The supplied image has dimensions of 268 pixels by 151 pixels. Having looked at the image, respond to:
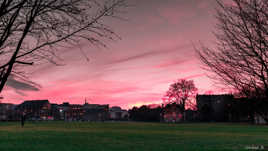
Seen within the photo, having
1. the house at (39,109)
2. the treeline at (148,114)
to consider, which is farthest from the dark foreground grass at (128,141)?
the house at (39,109)

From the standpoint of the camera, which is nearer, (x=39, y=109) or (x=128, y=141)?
(x=128, y=141)

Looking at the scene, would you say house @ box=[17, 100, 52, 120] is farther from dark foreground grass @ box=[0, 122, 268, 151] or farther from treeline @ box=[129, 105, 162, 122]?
dark foreground grass @ box=[0, 122, 268, 151]

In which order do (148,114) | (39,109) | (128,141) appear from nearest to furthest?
(128,141)
(148,114)
(39,109)

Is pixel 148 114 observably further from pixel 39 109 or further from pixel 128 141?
pixel 39 109

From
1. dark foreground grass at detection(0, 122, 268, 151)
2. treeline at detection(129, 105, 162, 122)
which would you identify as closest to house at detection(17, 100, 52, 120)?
treeline at detection(129, 105, 162, 122)

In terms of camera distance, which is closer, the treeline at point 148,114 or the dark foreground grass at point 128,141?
the dark foreground grass at point 128,141

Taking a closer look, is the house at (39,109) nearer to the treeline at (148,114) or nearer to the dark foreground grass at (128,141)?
the treeline at (148,114)

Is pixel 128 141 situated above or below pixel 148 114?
above

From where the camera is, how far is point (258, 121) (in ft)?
237

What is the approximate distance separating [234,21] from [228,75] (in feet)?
4.59

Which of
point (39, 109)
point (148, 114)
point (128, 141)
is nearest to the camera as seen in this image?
point (128, 141)

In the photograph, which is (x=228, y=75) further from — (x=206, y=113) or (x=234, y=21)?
(x=206, y=113)

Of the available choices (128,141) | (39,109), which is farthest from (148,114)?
(39,109)

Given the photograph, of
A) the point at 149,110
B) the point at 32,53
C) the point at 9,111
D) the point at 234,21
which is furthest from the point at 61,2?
the point at 9,111
